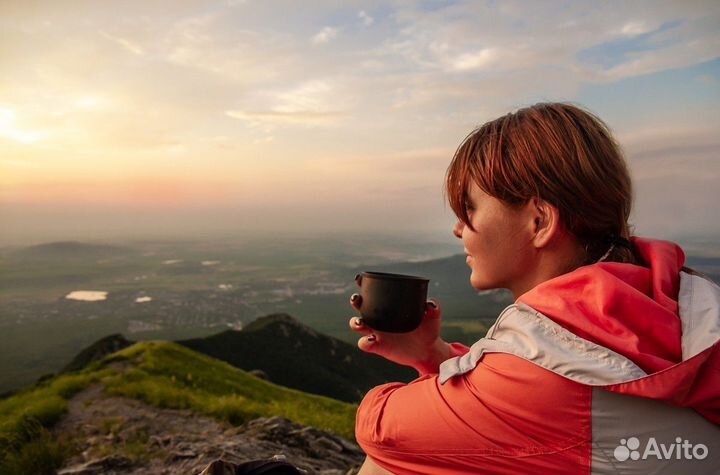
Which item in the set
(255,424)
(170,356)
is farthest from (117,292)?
(255,424)

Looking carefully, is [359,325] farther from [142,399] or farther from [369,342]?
[142,399]

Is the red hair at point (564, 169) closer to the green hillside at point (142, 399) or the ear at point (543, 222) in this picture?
the ear at point (543, 222)

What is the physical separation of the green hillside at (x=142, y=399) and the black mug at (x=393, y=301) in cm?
595

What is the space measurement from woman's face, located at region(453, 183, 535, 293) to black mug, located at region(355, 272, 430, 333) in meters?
0.42

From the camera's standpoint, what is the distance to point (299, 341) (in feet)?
175

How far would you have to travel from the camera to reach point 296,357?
48.6 metres

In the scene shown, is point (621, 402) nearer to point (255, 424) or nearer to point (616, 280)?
point (616, 280)

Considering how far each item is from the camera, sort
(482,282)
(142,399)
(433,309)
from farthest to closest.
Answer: (142,399) → (433,309) → (482,282)

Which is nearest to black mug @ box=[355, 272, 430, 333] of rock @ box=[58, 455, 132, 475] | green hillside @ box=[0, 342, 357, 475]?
rock @ box=[58, 455, 132, 475]

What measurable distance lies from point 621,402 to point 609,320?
285mm

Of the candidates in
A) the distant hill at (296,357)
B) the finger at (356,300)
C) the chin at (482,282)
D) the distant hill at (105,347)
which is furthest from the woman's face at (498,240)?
the distant hill at (296,357)

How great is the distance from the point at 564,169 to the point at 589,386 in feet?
2.90

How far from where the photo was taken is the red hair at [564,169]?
220cm

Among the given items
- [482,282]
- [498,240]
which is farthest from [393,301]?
[498,240]
